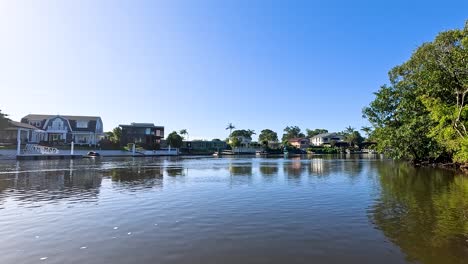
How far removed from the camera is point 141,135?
83.2m

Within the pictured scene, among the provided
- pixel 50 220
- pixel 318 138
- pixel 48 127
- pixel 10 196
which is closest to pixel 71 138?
pixel 48 127

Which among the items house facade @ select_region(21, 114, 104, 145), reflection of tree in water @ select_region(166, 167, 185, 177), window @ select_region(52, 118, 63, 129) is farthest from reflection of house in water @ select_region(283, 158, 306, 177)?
window @ select_region(52, 118, 63, 129)

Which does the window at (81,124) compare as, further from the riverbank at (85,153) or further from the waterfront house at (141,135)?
the riverbank at (85,153)

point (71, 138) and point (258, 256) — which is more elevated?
point (71, 138)

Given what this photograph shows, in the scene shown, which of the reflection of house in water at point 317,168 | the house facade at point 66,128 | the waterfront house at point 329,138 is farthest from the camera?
the waterfront house at point 329,138

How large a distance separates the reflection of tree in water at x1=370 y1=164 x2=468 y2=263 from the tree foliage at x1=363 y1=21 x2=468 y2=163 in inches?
263

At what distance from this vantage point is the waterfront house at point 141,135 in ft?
268

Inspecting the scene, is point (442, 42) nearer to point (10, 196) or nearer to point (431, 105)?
point (431, 105)

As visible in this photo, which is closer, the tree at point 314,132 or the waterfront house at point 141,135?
the waterfront house at point 141,135

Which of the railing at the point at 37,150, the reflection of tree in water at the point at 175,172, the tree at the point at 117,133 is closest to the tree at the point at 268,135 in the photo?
the tree at the point at 117,133

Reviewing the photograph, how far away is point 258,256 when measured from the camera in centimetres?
698

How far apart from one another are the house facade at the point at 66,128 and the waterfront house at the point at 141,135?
621 cm

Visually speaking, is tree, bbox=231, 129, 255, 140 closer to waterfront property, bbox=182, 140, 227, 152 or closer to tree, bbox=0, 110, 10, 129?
waterfront property, bbox=182, 140, 227, 152

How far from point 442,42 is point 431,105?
729 cm
